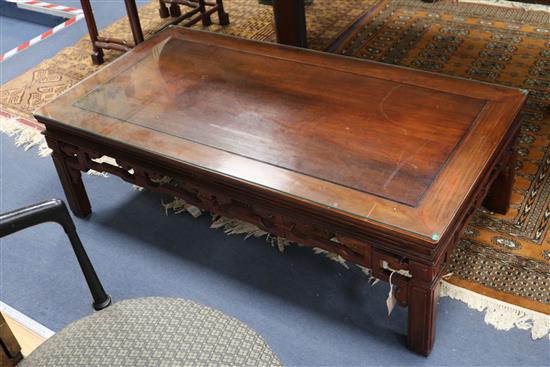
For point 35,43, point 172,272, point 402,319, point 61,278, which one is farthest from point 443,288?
point 35,43

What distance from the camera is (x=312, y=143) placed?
1.71 meters

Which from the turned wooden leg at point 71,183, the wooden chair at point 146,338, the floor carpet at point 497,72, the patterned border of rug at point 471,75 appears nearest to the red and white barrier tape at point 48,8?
the patterned border of rug at point 471,75

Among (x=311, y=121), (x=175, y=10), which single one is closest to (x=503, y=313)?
(x=311, y=121)

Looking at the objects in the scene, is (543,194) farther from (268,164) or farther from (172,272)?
(172,272)

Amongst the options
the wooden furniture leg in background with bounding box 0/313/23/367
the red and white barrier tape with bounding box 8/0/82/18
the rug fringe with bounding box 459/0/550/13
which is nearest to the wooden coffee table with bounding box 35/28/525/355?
the wooden furniture leg in background with bounding box 0/313/23/367

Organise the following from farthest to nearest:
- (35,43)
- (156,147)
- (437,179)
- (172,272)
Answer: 1. (35,43)
2. (172,272)
3. (156,147)
4. (437,179)

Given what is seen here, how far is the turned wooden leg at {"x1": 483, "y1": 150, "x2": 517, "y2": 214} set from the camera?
6.17 feet

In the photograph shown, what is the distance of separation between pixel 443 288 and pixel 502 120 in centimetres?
48

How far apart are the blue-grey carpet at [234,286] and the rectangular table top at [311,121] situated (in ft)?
1.28

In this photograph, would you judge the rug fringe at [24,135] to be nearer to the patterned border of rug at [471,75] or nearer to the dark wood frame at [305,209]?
the patterned border of rug at [471,75]

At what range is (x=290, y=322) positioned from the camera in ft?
5.78

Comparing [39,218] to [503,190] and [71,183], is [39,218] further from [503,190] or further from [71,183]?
[503,190]

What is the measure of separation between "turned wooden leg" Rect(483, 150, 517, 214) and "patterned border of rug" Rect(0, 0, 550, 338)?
33 millimetres

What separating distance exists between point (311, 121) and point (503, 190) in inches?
24.9
